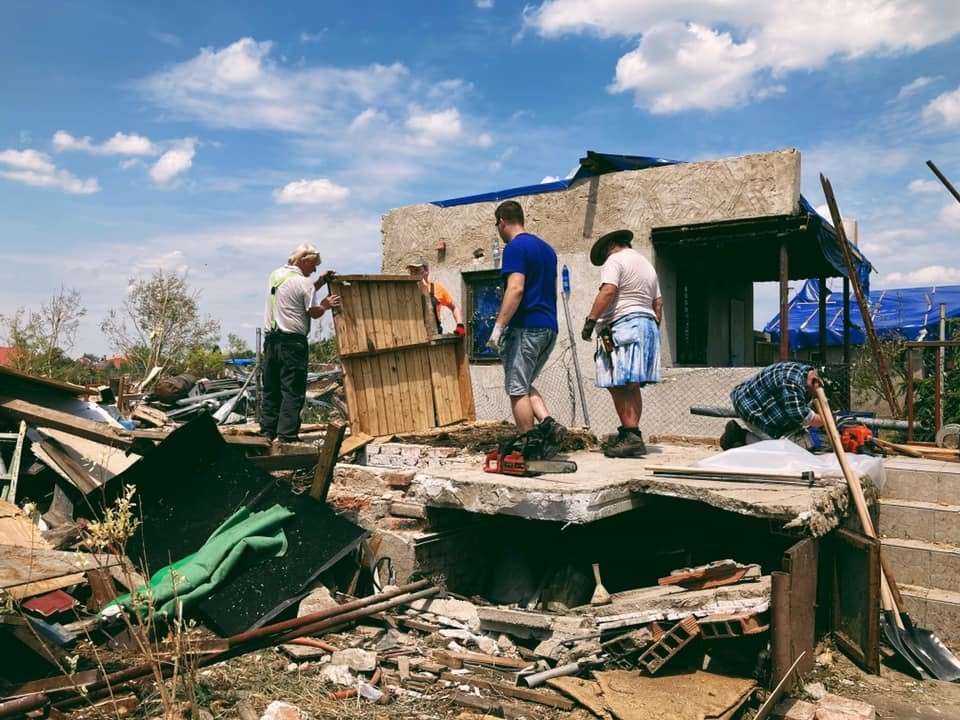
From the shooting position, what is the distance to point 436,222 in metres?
10.4

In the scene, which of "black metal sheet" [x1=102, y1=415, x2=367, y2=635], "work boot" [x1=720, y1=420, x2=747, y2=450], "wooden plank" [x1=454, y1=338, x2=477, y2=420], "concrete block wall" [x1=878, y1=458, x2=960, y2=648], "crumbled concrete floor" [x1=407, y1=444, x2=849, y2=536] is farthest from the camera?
"wooden plank" [x1=454, y1=338, x2=477, y2=420]

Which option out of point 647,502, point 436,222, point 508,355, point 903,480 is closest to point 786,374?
point 903,480

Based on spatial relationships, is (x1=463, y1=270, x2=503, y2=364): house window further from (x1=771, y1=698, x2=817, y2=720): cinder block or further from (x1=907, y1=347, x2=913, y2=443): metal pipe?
(x1=771, y1=698, x2=817, y2=720): cinder block

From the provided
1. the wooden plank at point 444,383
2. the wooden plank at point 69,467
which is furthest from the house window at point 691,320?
the wooden plank at point 69,467

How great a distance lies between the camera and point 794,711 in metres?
3.39

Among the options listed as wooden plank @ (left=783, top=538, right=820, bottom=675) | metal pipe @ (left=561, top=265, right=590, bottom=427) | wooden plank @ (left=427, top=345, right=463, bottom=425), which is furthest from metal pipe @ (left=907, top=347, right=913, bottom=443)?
wooden plank @ (left=427, top=345, right=463, bottom=425)

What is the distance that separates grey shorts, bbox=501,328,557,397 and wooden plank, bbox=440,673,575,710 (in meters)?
2.18

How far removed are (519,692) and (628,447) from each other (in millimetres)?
2579

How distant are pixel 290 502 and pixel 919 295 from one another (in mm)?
19605

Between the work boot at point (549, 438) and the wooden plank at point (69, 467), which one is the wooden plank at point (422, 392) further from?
the wooden plank at point (69, 467)

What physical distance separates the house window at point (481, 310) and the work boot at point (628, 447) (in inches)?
176

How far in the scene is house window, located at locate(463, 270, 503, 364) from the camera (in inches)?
397

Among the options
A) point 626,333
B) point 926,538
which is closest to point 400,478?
point 626,333

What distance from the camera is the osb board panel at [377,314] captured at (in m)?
6.90
